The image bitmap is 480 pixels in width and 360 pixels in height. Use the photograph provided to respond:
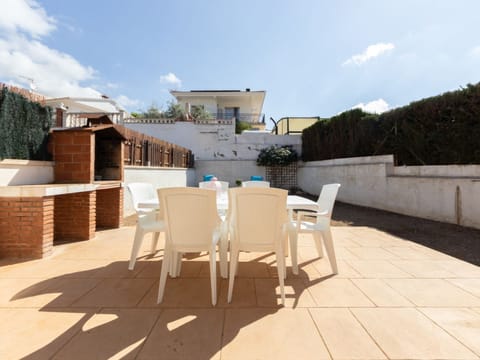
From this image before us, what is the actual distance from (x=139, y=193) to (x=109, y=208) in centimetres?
202

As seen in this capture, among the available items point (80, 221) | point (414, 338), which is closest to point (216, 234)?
Answer: point (414, 338)

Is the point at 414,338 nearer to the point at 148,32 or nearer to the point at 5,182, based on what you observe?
the point at 5,182

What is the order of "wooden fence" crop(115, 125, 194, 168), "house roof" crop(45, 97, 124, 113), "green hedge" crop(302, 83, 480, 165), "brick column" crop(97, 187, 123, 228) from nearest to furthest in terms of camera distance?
"brick column" crop(97, 187, 123, 228)
"green hedge" crop(302, 83, 480, 165)
"wooden fence" crop(115, 125, 194, 168)
"house roof" crop(45, 97, 124, 113)

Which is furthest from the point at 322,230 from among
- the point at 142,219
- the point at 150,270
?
the point at 142,219

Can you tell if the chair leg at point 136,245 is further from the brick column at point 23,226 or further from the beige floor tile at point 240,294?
the brick column at point 23,226

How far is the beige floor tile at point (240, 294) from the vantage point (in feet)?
6.44

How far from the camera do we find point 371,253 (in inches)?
130

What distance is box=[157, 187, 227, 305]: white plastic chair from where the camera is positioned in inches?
77.1

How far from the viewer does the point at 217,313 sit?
1.82 metres

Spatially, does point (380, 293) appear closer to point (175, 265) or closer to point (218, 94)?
point (175, 265)

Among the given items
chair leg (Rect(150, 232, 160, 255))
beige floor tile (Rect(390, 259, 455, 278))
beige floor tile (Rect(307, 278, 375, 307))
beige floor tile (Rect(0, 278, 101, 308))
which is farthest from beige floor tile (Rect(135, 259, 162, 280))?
beige floor tile (Rect(390, 259, 455, 278))

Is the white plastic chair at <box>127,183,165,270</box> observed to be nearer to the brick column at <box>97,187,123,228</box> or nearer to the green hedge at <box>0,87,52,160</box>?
the brick column at <box>97,187,123,228</box>

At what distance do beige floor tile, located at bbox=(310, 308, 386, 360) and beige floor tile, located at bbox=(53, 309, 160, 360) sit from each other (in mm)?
1294

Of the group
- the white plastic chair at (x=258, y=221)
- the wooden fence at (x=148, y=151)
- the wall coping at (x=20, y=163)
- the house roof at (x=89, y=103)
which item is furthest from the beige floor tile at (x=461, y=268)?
the house roof at (x=89, y=103)
